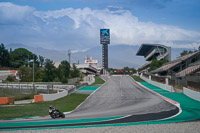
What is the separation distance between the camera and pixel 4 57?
380 ft

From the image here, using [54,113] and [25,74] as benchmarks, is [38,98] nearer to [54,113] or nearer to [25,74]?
[54,113]

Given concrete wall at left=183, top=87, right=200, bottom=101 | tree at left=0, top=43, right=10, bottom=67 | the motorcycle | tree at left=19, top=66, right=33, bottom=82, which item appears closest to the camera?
the motorcycle

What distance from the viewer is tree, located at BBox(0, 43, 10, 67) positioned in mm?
113863

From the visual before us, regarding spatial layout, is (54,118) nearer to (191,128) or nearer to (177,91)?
(191,128)

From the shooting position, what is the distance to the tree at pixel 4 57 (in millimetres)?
113863

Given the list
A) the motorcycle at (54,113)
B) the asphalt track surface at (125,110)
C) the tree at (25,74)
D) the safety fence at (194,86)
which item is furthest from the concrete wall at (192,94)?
the tree at (25,74)

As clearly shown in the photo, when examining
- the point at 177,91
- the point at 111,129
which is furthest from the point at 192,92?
the point at 111,129

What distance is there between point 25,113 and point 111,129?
11.7m

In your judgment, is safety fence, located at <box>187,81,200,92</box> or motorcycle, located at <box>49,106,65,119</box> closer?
motorcycle, located at <box>49,106,65,119</box>

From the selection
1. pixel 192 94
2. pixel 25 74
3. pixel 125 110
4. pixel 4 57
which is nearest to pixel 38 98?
pixel 125 110

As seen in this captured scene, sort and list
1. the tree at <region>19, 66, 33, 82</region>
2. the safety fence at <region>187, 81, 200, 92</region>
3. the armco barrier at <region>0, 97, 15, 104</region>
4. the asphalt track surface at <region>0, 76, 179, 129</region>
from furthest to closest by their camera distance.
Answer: the tree at <region>19, 66, 33, 82</region> < the safety fence at <region>187, 81, 200, 92</region> < the armco barrier at <region>0, 97, 15, 104</region> < the asphalt track surface at <region>0, 76, 179, 129</region>

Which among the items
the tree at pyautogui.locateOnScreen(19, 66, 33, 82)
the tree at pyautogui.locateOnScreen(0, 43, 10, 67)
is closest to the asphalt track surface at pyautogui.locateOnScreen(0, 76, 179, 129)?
the tree at pyautogui.locateOnScreen(19, 66, 33, 82)

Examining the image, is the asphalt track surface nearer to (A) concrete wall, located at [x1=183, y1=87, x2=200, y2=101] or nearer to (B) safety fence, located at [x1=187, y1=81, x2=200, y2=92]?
(A) concrete wall, located at [x1=183, y1=87, x2=200, y2=101]

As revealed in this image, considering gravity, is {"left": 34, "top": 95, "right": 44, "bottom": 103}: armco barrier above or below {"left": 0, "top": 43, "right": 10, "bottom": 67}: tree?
below
